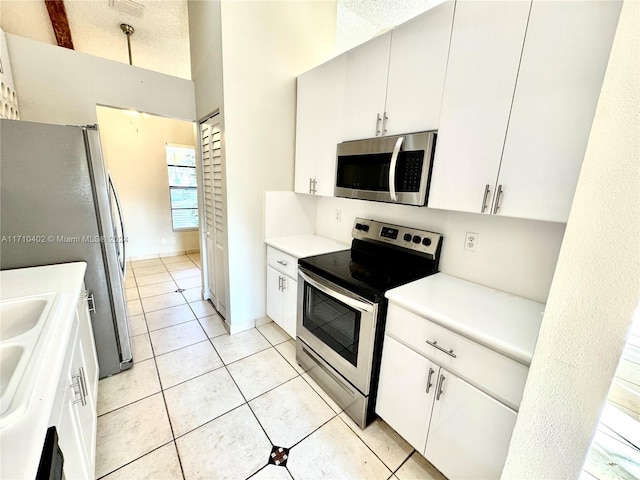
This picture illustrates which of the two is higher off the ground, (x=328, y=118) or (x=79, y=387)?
(x=328, y=118)

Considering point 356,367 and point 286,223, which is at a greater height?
point 286,223

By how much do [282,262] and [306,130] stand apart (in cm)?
116

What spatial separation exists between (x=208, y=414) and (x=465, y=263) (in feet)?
6.08

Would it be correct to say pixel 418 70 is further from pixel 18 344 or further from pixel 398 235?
pixel 18 344

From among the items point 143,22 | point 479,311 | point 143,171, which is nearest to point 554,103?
point 479,311

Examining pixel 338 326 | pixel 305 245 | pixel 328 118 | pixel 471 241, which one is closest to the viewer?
pixel 471 241

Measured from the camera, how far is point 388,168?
159 cm

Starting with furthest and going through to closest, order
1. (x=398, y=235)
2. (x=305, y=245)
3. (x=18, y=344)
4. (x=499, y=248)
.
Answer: (x=305, y=245) → (x=398, y=235) → (x=499, y=248) → (x=18, y=344)

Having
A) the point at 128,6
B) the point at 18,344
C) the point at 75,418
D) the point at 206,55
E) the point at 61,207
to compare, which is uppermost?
the point at 128,6

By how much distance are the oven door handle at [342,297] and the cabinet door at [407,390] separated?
0.21m

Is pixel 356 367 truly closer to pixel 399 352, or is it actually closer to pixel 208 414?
pixel 399 352

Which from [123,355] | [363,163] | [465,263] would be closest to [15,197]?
[123,355]

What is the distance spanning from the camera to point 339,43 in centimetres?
266

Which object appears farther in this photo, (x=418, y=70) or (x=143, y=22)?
(x=143, y=22)
